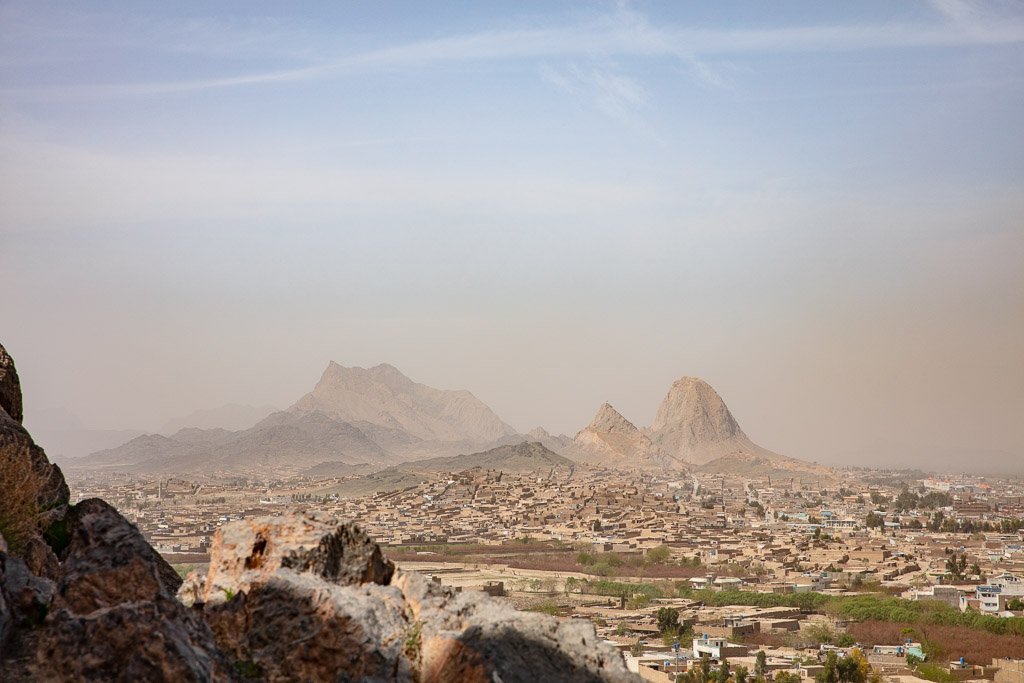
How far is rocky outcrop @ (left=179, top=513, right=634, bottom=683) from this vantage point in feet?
19.8

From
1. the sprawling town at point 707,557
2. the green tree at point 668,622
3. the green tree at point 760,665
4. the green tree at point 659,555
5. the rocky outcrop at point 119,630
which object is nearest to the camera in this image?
the rocky outcrop at point 119,630

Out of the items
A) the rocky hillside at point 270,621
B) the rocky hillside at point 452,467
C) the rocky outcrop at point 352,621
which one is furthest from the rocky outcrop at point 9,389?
the rocky hillside at point 452,467

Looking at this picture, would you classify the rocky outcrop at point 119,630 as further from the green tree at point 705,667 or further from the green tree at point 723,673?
the green tree at point 723,673

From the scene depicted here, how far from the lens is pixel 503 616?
256 inches

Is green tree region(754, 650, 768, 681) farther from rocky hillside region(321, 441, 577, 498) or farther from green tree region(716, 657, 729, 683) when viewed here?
rocky hillside region(321, 441, 577, 498)

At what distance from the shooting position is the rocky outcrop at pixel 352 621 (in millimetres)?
6027

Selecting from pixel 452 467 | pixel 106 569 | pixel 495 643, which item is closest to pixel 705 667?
pixel 495 643

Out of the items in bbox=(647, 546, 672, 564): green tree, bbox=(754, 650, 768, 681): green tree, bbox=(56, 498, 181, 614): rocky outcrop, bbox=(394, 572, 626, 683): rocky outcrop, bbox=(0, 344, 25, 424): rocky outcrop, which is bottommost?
bbox=(754, 650, 768, 681): green tree

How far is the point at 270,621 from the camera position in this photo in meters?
6.13

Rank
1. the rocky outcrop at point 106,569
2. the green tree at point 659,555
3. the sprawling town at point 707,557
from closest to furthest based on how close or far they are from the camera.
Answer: the rocky outcrop at point 106,569 → the sprawling town at point 707,557 → the green tree at point 659,555

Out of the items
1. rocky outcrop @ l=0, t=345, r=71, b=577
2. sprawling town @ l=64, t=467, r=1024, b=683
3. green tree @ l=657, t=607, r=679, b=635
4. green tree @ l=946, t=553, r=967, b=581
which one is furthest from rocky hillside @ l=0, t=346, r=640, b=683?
green tree @ l=946, t=553, r=967, b=581

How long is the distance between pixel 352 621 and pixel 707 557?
8296 cm

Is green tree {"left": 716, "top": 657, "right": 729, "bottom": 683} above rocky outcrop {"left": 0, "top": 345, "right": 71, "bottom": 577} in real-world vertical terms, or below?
below

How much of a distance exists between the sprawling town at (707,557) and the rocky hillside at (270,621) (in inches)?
20.5
